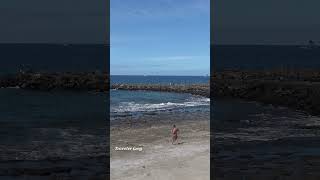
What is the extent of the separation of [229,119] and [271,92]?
18731 millimetres

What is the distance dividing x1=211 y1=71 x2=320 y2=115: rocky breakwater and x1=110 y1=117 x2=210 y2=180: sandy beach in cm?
1849

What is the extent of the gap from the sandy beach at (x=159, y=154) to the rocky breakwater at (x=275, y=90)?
18.5m

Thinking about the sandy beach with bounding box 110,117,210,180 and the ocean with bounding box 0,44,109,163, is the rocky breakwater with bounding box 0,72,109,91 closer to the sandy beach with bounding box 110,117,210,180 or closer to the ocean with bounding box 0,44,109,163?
the ocean with bounding box 0,44,109,163

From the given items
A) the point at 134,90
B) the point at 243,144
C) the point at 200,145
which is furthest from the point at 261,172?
the point at 134,90

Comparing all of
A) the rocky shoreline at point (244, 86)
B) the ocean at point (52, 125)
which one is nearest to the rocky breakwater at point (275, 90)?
the rocky shoreline at point (244, 86)

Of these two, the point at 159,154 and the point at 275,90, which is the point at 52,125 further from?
the point at 275,90

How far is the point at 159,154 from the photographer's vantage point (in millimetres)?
24656

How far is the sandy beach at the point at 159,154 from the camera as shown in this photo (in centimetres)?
2008

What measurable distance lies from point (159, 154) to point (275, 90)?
41.3m

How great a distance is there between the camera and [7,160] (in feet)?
88.8

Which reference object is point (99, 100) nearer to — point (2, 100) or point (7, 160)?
point (2, 100)

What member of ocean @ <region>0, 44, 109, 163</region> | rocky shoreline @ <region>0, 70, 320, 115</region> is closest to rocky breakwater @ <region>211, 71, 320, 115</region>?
rocky shoreline @ <region>0, 70, 320, 115</region>

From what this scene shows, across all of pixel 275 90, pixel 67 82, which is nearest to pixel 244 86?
pixel 275 90

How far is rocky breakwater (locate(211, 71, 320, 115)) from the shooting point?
173ft
